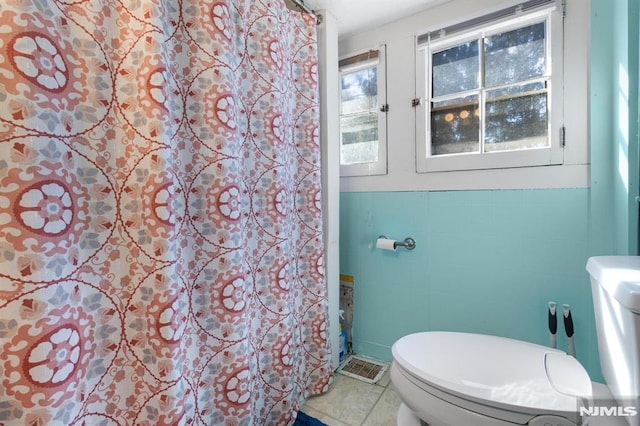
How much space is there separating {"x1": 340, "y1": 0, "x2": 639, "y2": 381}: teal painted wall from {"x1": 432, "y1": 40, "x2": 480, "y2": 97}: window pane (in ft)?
1.34

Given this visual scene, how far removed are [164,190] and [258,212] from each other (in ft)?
1.27

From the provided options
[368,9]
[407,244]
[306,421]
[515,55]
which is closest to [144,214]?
[306,421]

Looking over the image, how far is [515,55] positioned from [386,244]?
1.05 meters

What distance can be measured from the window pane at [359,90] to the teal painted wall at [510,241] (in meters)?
0.53

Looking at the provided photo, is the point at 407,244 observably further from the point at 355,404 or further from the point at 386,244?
the point at 355,404

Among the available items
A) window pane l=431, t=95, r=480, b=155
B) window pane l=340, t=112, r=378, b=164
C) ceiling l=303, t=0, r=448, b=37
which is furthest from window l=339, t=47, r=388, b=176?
window pane l=431, t=95, r=480, b=155

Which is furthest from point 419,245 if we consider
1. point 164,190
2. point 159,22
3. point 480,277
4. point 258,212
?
point 159,22

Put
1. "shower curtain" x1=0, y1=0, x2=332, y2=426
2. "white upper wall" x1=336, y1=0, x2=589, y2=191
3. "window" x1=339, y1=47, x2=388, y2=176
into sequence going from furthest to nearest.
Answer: "window" x1=339, y1=47, x2=388, y2=176 → "white upper wall" x1=336, y1=0, x2=589, y2=191 → "shower curtain" x1=0, y1=0, x2=332, y2=426

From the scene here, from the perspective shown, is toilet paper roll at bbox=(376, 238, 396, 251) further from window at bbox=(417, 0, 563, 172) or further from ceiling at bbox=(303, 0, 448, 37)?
ceiling at bbox=(303, 0, 448, 37)

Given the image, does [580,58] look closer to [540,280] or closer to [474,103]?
[474,103]

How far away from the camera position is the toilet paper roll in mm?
1435

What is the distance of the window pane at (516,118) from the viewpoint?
118 centimetres

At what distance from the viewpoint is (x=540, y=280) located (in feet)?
3.85

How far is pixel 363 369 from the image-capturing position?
1.51 m
